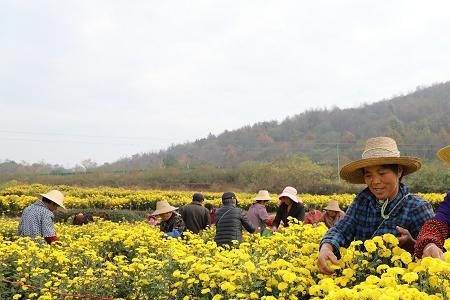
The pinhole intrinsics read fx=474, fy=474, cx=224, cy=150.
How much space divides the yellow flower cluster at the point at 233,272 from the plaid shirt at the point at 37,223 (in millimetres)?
580

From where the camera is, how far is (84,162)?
7250 cm

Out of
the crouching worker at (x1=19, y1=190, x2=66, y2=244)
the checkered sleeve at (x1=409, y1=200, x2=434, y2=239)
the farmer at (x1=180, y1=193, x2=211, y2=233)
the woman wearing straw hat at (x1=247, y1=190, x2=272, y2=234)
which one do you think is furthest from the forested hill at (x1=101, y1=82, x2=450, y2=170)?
the checkered sleeve at (x1=409, y1=200, x2=434, y2=239)

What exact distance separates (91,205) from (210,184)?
16103 millimetres

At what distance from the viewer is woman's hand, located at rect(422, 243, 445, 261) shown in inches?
88.5

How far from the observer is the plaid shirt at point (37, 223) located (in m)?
5.46

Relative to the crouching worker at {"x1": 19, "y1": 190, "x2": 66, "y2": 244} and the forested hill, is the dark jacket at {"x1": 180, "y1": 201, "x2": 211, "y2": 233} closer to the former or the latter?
the crouching worker at {"x1": 19, "y1": 190, "x2": 66, "y2": 244}

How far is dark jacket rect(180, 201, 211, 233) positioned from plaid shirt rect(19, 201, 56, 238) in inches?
103

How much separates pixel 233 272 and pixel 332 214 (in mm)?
4629

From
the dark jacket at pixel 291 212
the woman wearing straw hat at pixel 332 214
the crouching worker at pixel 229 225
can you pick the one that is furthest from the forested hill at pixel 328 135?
the crouching worker at pixel 229 225

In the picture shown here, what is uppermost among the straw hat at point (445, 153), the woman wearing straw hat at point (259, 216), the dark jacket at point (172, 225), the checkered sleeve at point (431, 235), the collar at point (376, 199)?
the straw hat at point (445, 153)

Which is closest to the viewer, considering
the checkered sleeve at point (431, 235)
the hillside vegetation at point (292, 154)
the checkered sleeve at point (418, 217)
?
the checkered sleeve at point (431, 235)

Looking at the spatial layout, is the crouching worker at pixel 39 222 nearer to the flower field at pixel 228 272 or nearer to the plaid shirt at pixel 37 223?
the plaid shirt at pixel 37 223

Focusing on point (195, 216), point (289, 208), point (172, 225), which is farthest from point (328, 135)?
point (172, 225)

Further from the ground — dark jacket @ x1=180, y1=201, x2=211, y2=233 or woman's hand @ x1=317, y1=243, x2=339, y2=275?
woman's hand @ x1=317, y1=243, x2=339, y2=275
